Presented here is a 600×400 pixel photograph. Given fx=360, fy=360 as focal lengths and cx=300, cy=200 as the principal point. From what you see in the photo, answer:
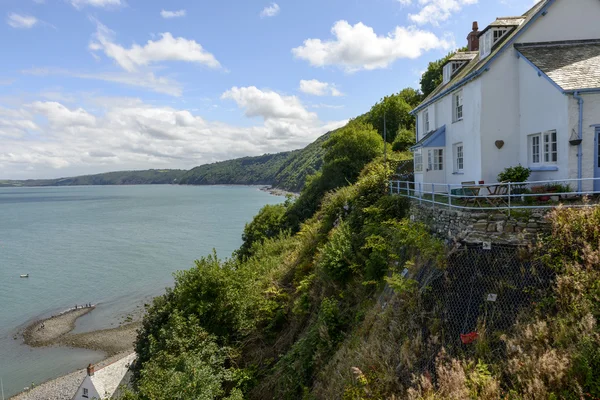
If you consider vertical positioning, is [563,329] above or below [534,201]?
below

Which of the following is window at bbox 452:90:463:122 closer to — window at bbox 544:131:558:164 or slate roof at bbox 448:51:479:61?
window at bbox 544:131:558:164

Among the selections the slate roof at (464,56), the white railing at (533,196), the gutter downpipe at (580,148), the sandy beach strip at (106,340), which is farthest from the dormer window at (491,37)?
the sandy beach strip at (106,340)

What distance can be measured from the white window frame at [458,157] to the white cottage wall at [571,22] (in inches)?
209

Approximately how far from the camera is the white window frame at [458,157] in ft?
55.7

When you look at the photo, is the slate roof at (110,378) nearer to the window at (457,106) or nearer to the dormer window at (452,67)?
the window at (457,106)

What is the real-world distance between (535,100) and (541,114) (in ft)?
2.04

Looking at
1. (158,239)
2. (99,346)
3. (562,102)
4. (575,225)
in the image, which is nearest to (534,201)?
(575,225)

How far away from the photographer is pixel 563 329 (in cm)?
751

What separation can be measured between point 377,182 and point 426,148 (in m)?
3.15

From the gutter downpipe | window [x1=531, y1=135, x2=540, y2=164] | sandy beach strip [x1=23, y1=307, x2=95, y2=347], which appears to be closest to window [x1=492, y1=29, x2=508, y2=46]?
window [x1=531, y1=135, x2=540, y2=164]

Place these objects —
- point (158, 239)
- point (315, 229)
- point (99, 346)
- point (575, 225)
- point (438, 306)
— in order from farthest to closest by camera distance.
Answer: point (158, 239)
point (99, 346)
point (315, 229)
point (438, 306)
point (575, 225)

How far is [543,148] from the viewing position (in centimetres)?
1355

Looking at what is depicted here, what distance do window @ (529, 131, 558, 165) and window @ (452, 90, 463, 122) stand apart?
3646 mm

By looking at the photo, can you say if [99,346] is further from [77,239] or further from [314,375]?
[77,239]
